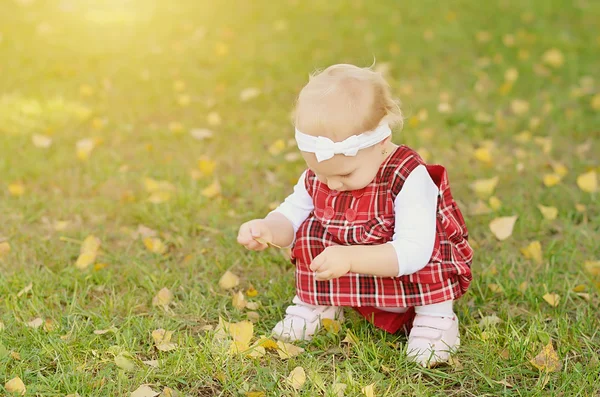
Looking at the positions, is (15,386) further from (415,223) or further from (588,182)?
(588,182)

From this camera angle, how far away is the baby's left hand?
1961 mm

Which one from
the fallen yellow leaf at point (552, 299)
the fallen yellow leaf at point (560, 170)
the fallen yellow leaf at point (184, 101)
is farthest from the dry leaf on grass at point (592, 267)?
the fallen yellow leaf at point (184, 101)

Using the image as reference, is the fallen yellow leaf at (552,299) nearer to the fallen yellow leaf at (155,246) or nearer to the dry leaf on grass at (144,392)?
the dry leaf on grass at (144,392)

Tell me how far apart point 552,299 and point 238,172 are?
1705 mm

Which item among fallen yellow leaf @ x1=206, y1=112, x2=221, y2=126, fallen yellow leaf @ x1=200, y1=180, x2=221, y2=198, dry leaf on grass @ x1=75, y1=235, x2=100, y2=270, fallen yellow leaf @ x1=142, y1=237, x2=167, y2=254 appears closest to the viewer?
dry leaf on grass @ x1=75, y1=235, x2=100, y2=270

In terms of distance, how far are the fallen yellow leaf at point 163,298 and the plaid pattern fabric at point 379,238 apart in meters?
0.54

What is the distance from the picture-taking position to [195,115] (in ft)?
14.2

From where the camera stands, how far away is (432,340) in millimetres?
2209

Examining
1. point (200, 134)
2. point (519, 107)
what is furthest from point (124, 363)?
point (519, 107)

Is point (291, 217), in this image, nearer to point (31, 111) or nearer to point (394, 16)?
point (31, 111)

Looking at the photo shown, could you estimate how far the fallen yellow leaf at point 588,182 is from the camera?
3338 millimetres

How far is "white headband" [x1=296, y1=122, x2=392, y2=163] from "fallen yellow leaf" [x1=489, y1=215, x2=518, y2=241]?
44.8 inches

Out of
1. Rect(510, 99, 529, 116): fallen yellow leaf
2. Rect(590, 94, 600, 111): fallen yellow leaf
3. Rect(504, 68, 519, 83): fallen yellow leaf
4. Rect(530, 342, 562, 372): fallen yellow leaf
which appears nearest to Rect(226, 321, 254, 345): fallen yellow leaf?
Rect(530, 342, 562, 372): fallen yellow leaf

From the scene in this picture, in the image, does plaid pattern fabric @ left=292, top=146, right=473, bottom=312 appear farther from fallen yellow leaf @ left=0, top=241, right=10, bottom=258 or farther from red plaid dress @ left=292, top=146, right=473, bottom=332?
fallen yellow leaf @ left=0, top=241, right=10, bottom=258
